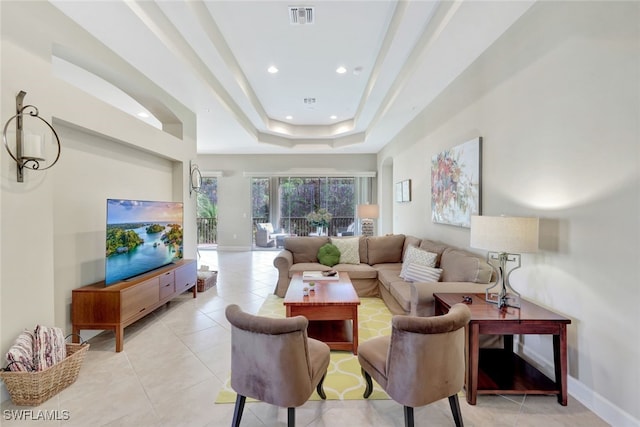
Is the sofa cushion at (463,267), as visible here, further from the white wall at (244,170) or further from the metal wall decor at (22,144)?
the white wall at (244,170)

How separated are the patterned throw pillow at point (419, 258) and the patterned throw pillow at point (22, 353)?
3.43m

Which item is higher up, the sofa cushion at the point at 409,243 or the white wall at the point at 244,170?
the white wall at the point at 244,170

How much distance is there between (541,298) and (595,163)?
3.58 ft

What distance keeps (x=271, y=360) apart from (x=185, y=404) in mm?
948

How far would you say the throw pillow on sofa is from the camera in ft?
14.4

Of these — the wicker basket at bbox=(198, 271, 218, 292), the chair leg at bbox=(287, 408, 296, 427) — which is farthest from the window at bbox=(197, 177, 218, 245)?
the chair leg at bbox=(287, 408, 296, 427)

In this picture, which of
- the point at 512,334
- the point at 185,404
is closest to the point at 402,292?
the point at 512,334

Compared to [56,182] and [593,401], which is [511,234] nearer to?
[593,401]

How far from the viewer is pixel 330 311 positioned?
2656 millimetres

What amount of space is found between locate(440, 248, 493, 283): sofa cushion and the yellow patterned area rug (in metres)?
0.89

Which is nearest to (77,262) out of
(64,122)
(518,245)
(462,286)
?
(64,122)

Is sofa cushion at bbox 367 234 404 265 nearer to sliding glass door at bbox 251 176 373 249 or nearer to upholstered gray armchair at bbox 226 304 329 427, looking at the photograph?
upholstered gray armchair at bbox 226 304 329 427

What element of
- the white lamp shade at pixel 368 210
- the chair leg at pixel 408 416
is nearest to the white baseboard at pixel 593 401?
the chair leg at pixel 408 416

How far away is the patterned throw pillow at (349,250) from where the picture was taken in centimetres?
445
